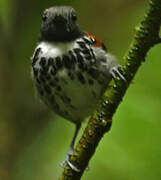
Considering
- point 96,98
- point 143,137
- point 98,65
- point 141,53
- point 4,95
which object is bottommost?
point 4,95

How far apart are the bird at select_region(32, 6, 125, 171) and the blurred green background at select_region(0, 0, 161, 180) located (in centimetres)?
34

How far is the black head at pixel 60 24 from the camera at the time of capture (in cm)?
330

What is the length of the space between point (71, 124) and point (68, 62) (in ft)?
4.61

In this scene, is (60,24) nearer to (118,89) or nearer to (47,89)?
(47,89)

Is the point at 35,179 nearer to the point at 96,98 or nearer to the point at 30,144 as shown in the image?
the point at 30,144

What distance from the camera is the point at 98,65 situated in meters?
3.46

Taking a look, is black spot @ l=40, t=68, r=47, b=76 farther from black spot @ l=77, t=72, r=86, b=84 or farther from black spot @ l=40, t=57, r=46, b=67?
black spot @ l=77, t=72, r=86, b=84

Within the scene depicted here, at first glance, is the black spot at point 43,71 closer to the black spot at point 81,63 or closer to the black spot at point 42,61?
the black spot at point 42,61

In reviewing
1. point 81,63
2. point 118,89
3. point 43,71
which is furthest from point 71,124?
point 118,89

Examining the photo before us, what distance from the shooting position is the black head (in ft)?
10.8

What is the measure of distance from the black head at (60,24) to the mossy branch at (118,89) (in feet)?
2.47

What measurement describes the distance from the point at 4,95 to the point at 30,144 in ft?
2.56

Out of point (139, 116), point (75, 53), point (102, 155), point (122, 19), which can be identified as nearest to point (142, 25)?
point (75, 53)

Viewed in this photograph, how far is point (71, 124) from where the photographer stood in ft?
15.5
